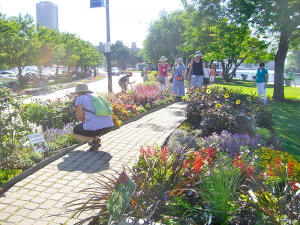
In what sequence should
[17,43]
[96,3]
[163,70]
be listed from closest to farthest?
[96,3], [163,70], [17,43]

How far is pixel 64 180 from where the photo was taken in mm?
4059

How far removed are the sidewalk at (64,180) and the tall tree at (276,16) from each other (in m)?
8.65

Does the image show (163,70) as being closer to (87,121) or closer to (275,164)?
(87,121)

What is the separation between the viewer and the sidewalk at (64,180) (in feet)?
10.3

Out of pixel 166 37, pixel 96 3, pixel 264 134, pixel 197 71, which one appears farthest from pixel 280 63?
pixel 166 37

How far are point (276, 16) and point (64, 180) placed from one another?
11874mm

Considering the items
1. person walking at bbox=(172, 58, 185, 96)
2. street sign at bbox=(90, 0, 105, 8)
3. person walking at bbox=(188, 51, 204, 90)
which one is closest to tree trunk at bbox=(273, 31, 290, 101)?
person walking at bbox=(172, 58, 185, 96)

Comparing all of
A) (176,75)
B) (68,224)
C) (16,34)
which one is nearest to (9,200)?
(68,224)

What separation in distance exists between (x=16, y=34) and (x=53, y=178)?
2441 centimetres

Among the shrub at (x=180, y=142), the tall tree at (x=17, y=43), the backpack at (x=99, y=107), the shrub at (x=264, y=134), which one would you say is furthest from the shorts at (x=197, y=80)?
the tall tree at (x=17, y=43)

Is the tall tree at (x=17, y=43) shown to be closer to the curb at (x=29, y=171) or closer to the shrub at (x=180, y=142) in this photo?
the curb at (x=29, y=171)

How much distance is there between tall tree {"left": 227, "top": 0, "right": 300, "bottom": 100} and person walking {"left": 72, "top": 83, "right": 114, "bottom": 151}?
9.88 m

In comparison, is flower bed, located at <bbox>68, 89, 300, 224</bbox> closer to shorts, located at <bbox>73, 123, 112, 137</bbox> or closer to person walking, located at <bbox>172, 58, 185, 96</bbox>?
shorts, located at <bbox>73, 123, 112, 137</bbox>

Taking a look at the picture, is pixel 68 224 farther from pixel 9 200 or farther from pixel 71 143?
pixel 71 143
